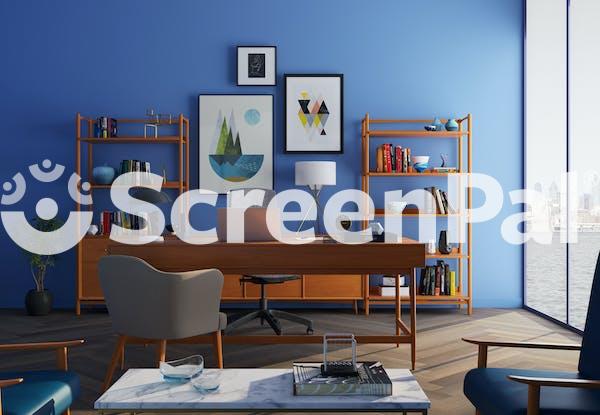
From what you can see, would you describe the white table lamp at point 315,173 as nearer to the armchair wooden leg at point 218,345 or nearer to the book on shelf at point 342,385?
the armchair wooden leg at point 218,345

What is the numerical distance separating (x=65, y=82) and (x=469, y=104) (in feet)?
14.1

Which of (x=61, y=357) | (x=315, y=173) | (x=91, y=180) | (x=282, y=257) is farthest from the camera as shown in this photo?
(x=91, y=180)

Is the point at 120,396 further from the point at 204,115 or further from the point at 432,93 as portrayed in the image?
the point at 432,93

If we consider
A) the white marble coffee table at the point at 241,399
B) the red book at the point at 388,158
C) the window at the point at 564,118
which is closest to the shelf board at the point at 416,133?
the red book at the point at 388,158

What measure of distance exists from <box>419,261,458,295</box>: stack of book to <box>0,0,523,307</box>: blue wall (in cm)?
48

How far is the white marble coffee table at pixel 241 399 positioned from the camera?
2.11 metres

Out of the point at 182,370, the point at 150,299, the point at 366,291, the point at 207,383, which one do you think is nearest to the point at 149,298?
the point at 150,299

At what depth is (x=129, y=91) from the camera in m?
6.40

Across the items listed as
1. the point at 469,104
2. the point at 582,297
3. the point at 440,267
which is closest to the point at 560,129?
the point at 469,104

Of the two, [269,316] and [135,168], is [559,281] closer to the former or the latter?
[269,316]

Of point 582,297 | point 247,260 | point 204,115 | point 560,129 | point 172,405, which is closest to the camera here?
point 172,405

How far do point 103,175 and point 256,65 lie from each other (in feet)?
6.37

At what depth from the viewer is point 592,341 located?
249 centimetres

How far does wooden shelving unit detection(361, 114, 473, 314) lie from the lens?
604 centimetres
